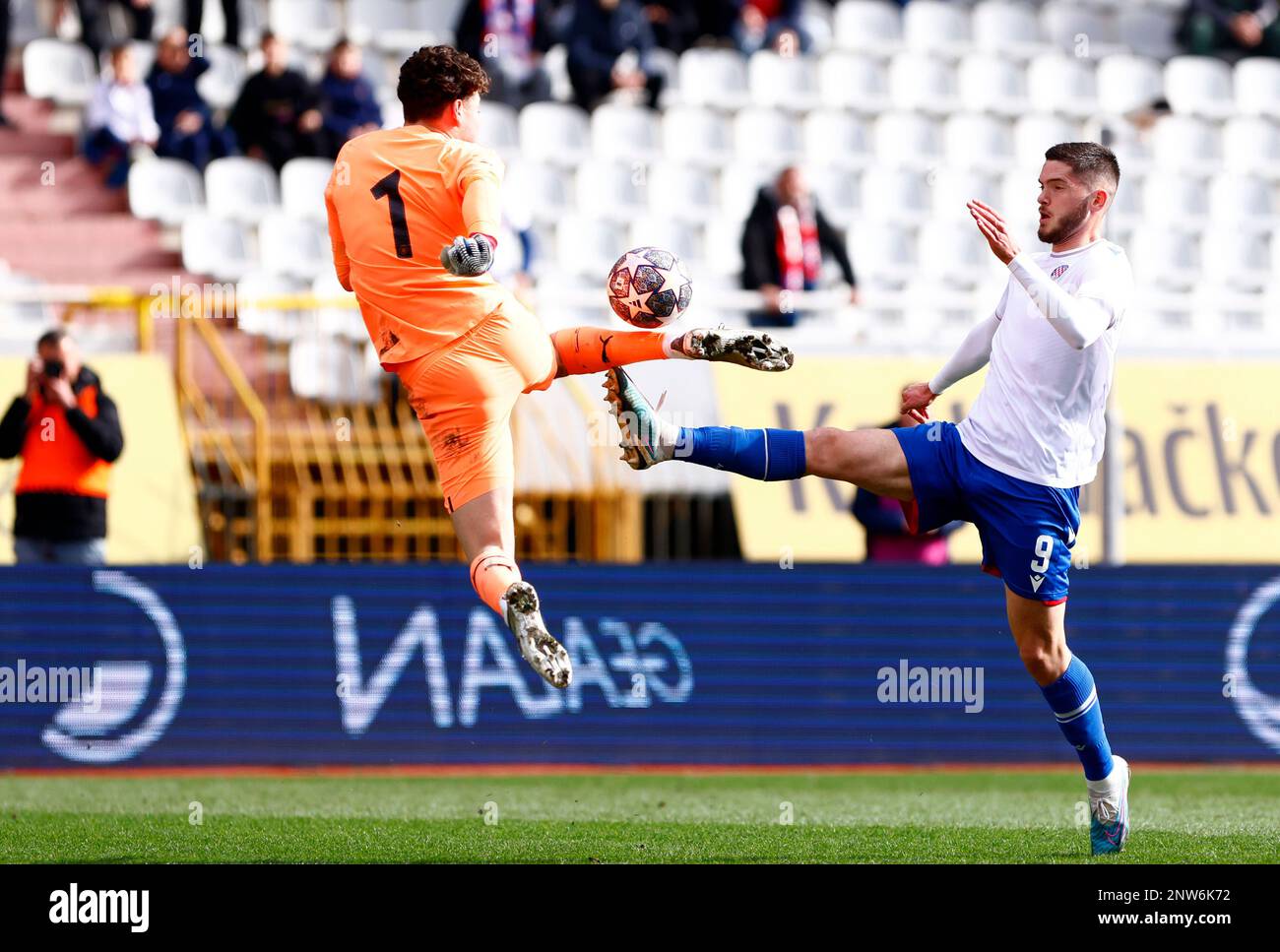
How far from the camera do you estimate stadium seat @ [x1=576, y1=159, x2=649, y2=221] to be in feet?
53.7

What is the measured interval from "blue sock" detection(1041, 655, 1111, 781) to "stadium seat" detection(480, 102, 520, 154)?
971cm

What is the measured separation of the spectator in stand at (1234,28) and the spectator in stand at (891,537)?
8513 millimetres

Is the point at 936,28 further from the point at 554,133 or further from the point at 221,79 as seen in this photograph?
the point at 221,79

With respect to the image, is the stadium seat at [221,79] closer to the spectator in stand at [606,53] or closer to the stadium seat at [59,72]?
the stadium seat at [59,72]

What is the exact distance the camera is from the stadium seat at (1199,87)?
19.0 meters

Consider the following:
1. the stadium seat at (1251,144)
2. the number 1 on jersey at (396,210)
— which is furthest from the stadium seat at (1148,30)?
the number 1 on jersey at (396,210)

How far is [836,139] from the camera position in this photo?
58.0 feet

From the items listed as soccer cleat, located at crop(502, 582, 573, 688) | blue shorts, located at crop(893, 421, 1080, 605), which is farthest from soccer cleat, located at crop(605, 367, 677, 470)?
blue shorts, located at crop(893, 421, 1080, 605)

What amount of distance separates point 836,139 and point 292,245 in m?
5.05

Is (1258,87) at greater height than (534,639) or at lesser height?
greater

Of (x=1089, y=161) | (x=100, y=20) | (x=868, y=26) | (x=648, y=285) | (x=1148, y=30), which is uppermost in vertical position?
(x=1148, y=30)

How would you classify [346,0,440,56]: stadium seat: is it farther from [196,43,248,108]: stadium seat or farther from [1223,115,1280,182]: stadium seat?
[1223,115,1280,182]: stadium seat

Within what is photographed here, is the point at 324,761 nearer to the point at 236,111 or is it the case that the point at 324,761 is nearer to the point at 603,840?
the point at 603,840

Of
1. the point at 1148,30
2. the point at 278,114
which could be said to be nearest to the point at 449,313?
the point at 278,114
